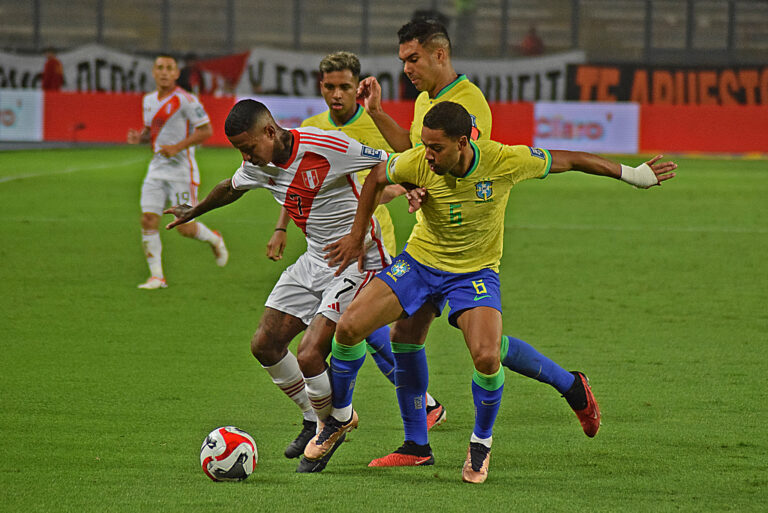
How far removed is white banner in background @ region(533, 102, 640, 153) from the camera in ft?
83.1

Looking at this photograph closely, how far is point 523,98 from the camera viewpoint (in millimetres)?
28828

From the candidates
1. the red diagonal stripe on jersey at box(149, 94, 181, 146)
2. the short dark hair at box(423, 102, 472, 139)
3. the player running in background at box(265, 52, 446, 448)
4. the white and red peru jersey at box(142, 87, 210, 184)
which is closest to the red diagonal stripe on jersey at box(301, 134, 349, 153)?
the player running in background at box(265, 52, 446, 448)

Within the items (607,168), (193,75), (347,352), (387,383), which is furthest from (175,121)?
(193,75)

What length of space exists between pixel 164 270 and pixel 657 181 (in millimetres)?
6750

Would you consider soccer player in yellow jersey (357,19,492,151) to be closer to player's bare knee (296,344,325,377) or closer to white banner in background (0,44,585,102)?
player's bare knee (296,344,325,377)

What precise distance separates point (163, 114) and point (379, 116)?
16.9ft

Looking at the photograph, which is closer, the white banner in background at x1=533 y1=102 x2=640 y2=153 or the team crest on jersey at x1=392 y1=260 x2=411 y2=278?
the team crest on jersey at x1=392 y1=260 x2=411 y2=278

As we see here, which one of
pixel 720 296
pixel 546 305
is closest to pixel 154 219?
pixel 546 305

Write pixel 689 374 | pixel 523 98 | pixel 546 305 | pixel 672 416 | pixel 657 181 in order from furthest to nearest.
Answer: pixel 523 98
pixel 546 305
pixel 689 374
pixel 672 416
pixel 657 181

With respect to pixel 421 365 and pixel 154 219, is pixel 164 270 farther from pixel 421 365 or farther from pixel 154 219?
pixel 421 365

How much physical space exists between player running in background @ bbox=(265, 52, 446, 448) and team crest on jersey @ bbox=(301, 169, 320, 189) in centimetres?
47

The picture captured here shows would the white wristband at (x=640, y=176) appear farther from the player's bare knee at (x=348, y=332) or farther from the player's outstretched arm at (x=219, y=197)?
the player's outstretched arm at (x=219, y=197)

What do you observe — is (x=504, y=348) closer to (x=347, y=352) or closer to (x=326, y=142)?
(x=347, y=352)

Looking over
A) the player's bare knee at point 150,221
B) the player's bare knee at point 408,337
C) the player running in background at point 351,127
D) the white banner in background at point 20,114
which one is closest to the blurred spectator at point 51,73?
the white banner in background at point 20,114
